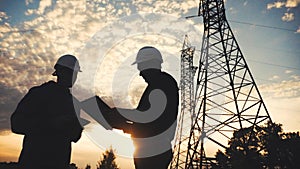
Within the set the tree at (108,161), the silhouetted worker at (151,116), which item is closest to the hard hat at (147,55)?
the silhouetted worker at (151,116)

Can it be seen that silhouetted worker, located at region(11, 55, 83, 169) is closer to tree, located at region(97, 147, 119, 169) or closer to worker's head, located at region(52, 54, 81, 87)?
worker's head, located at region(52, 54, 81, 87)

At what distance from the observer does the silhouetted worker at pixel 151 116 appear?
8.86 ft

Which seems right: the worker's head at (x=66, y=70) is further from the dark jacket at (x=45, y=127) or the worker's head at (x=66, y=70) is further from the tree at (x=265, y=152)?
the tree at (x=265, y=152)

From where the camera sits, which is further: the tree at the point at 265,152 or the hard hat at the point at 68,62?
the tree at the point at 265,152

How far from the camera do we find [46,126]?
2.74m

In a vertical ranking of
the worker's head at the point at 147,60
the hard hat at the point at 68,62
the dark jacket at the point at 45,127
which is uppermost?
the hard hat at the point at 68,62

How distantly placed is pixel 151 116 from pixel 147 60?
30.2 inches

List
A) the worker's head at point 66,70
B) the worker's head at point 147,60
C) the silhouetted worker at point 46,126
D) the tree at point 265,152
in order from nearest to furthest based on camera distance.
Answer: the silhouetted worker at point 46,126 < the worker's head at point 147,60 < the worker's head at point 66,70 < the tree at point 265,152

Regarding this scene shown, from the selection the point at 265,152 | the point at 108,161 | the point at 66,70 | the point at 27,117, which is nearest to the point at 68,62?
the point at 66,70

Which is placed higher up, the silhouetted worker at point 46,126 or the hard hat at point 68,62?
the hard hat at point 68,62

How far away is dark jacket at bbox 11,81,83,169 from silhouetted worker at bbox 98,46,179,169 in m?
0.48

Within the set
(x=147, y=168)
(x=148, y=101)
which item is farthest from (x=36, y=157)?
(x=148, y=101)

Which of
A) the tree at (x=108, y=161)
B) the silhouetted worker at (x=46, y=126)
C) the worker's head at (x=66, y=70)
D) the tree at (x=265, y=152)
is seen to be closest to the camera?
the silhouetted worker at (x=46, y=126)

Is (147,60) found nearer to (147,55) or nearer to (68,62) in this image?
(147,55)
